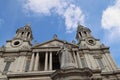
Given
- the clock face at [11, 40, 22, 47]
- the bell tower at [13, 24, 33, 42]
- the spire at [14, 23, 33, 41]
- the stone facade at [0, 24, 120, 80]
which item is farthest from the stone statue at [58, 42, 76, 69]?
the spire at [14, 23, 33, 41]

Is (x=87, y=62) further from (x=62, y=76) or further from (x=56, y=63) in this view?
(x=62, y=76)

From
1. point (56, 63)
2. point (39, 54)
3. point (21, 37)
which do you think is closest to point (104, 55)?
point (56, 63)

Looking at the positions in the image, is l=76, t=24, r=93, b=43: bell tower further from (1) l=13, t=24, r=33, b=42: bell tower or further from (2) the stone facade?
(1) l=13, t=24, r=33, b=42: bell tower

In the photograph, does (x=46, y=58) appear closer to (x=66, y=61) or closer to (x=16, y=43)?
(x=16, y=43)

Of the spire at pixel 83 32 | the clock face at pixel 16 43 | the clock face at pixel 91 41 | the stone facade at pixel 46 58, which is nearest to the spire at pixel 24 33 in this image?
the stone facade at pixel 46 58

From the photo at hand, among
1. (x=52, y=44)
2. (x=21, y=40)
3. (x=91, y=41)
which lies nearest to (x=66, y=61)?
(x=52, y=44)

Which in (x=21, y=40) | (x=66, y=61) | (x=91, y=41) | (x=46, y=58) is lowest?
(x=66, y=61)

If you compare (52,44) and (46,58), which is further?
(52,44)

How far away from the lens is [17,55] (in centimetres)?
2731

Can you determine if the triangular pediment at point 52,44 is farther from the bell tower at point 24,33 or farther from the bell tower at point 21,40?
the bell tower at point 24,33

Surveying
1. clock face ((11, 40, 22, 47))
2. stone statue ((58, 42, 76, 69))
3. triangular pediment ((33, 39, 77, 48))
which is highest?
clock face ((11, 40, 22, 47))

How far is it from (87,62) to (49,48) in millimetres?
6756

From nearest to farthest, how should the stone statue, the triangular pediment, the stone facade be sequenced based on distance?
the stone statue → the stone facade → the triangular pediment

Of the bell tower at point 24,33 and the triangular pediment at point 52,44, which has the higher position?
the bell tower at point 24,33
